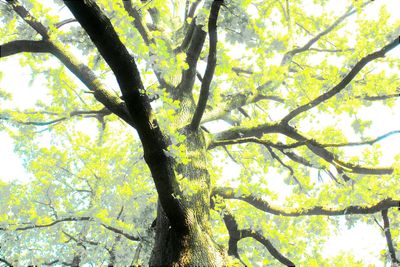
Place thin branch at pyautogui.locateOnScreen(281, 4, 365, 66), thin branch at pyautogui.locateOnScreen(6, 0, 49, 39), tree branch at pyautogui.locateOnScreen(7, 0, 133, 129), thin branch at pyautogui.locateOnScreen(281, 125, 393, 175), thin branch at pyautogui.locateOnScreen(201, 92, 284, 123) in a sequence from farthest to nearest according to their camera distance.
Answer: thin branch at pyautogui.locateOnScreen(281, 4, 365, 66) < thin branch at pyautogui.locateOnScreen(201, 92, 284, 123) < thin branch at pyautogui.locateOnScreen(281, 125, 393, 175) < thin branch at pyautogui.locateOnScreen(6, 0, 49, 39) < tree branch at pyautogui.locateOnScreen(7, 0, 133, 129)

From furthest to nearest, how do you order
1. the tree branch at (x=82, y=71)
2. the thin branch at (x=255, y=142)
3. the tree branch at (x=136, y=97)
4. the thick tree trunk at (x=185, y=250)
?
the thin branch at (x=255, y=142), the tree branch at (x=82, y=71), the thick tree trunk at (x=185, y=250), the tree branch at (x=136, y=97)

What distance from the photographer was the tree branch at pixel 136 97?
2201 mm

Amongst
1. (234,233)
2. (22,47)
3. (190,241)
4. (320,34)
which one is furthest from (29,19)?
(320,34)

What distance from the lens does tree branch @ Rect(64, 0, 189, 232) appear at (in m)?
2.20

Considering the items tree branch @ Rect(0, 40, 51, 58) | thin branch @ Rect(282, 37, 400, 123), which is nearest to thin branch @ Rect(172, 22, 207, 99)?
thin branch @ Rect(282, 37, 400, 123)

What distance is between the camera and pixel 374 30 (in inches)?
276

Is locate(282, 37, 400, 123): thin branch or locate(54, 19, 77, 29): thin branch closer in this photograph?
locate(282, 37, 400, 123): thin branch

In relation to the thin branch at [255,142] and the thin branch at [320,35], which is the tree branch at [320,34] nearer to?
the thin branch at [320,35]

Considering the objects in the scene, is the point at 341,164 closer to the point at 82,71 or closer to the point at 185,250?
the point at 185,250

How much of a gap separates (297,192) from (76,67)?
653 centimetres

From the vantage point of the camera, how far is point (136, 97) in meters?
2.60

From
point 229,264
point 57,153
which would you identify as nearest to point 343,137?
point 229,264

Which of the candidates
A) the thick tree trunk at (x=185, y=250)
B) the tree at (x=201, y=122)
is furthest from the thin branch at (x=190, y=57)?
the thick tree trunk at (x=185, y=250)

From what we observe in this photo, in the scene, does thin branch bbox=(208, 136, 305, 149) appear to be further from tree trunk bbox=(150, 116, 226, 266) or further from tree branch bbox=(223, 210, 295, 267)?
tree branch bbox=(223, 210, 295, 267)
